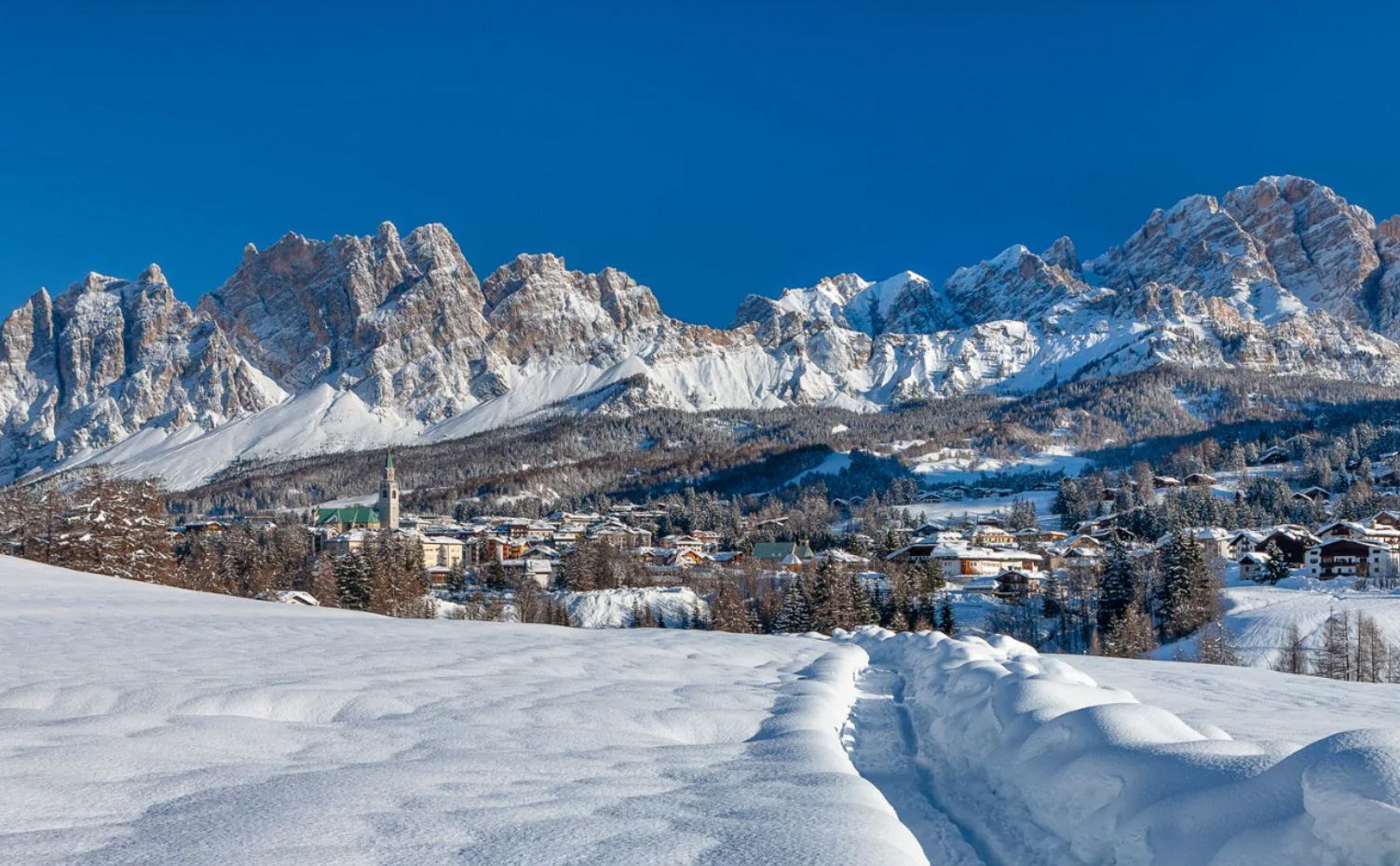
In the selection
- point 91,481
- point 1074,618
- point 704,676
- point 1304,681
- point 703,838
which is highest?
point 91,481

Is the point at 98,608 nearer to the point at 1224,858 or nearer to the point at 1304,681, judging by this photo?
the point at 1224,858

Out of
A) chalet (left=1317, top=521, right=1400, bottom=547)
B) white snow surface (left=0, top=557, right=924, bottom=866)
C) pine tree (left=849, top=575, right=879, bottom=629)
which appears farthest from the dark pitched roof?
white snow surface (left=0, top=557, right=924, bottom=866)

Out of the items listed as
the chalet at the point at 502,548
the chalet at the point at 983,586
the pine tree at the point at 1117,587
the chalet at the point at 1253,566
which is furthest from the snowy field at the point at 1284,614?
the chalet at the point at 502,548

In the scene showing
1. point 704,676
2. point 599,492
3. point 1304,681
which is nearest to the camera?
point 704,676

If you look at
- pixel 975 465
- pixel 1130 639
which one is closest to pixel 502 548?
pixel 1130 639

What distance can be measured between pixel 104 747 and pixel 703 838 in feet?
13.3

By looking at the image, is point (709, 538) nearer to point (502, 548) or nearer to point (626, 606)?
point (502, 548)

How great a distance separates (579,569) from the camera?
231 feet

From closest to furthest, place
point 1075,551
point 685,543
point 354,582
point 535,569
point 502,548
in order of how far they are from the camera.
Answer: point 354,582 → point 535,569 → point 1075,551 → point 502,548 → point 685,543

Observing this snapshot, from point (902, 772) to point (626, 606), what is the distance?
53.8m

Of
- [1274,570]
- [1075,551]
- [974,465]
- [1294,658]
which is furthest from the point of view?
[974,465]

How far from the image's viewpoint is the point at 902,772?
689 centimetres

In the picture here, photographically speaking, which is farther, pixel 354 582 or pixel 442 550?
pixel 442 550

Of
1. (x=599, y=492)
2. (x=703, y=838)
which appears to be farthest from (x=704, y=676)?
(x=599, y=492)
